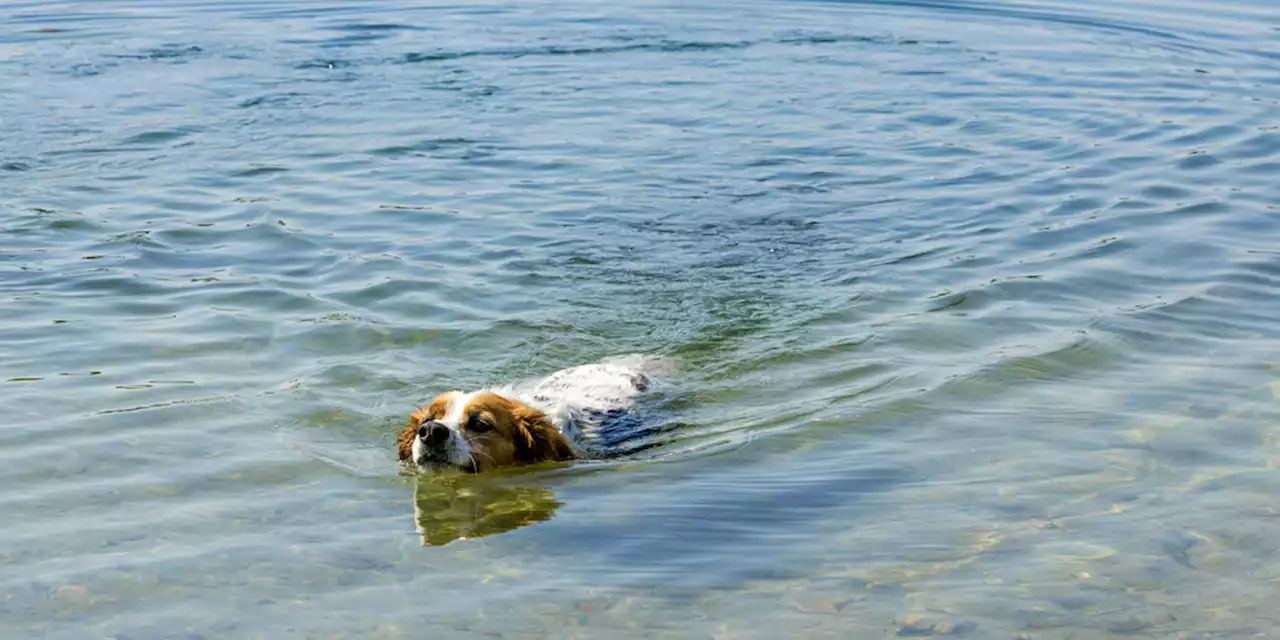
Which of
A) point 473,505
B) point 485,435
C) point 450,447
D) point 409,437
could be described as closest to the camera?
point 473,505

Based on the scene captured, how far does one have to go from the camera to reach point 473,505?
6367 mm

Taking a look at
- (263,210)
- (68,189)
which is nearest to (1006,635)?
(263,210)

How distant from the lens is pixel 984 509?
5.96 metres

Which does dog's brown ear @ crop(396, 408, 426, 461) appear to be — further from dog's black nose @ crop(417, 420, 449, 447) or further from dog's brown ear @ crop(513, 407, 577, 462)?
dog's brown ear @ crop(513, 407, 577, 462)

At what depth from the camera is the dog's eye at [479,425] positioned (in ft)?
22.0

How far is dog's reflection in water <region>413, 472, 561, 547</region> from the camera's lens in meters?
5.99

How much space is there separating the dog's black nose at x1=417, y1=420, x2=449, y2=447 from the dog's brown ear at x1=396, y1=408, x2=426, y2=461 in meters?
0.25

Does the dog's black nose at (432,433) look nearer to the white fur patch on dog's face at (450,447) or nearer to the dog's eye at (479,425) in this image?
the white fur patch on dog's face at (450,447)

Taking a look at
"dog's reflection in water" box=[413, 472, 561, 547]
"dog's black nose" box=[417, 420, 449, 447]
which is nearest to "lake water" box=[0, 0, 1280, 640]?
"dog's reflection in water" box=[413, 472, 561, 547]

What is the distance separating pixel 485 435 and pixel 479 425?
2.1 inches

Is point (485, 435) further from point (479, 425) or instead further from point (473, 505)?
point (473, 505)

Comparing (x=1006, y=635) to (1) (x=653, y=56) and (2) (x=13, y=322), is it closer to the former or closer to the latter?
(2) (x=13, y=322)

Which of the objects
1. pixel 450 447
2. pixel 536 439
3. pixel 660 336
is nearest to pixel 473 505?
pixel 450 447

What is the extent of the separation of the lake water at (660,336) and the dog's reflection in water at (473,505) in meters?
0.02
